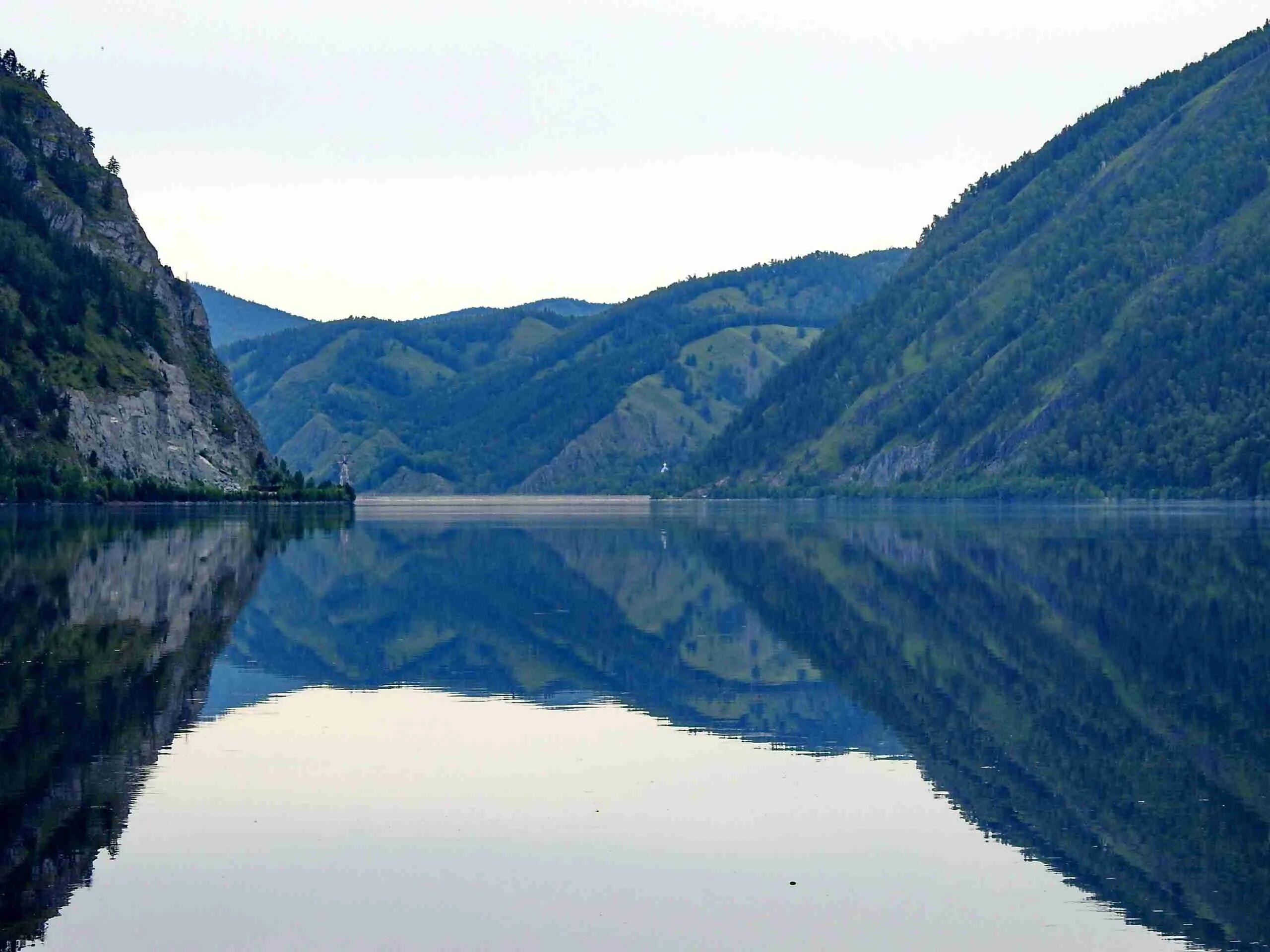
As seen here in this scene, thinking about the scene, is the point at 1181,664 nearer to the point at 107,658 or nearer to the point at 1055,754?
the point at 1055,754

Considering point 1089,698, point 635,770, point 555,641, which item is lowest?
point 635,770

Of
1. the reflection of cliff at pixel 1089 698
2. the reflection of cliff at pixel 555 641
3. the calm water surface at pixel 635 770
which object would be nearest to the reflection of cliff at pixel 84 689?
the calm water surface at pixel 635 770

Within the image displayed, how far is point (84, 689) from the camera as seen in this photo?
44094 millimetres

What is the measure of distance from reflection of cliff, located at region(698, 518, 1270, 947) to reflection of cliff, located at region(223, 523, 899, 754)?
1798 mm

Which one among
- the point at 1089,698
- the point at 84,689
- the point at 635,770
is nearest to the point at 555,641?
the point at 84,689

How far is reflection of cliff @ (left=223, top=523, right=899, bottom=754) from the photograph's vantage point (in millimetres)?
45750

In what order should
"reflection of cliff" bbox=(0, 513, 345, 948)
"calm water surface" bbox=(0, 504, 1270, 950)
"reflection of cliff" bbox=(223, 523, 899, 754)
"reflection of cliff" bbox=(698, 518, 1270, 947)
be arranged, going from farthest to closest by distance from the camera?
"reflection of cliff" bbox=(223, 523, 899, 754), "reflection of cliff" bbox=(698, 518, 1270, 947), "reflection of cliff" bbox=(0, 513, 345, 948), "calm water surface" bbox=(0, 504, 1270, 950)

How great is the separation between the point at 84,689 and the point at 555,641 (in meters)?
19.4

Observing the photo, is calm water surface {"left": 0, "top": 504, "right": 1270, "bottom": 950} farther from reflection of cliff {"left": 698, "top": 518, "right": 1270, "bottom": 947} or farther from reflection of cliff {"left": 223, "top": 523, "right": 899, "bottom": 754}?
reflection of cliff {"left": 223, "top": 523, "right": 899, "bottom": 754}

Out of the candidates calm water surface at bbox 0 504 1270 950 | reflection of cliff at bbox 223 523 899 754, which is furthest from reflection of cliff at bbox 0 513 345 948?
reflection of cliff at bbox 223 523 899 754

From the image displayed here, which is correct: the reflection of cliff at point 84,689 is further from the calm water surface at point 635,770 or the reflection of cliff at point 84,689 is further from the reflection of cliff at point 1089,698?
the reflection of cliff at point 1089,698

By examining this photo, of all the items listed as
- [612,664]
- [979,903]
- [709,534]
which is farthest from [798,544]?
[979,903]

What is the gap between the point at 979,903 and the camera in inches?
1045

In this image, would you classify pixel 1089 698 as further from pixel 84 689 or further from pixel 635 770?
pixel 84 689
